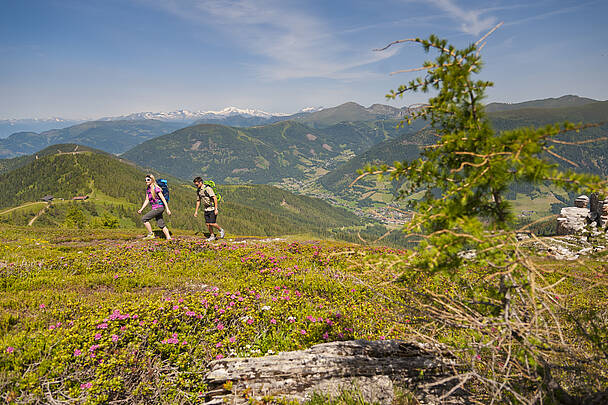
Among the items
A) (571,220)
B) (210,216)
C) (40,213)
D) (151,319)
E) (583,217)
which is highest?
(210,216)

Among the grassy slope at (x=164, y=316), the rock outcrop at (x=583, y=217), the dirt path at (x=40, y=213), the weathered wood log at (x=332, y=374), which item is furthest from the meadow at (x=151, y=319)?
the dirt path at (x=40, y=213)

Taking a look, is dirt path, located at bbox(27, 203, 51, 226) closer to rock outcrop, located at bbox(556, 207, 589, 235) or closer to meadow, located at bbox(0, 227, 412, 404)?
meadow, located at bbox(0, 227, 412, 404)

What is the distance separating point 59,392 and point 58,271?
24.9 feet

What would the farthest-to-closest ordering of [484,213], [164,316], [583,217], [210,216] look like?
[583,217]
[210,216]
[164,316]
[484,213]

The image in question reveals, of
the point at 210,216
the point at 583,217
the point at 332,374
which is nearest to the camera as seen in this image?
the point at 332,374

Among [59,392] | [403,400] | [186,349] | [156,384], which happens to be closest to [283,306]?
[186,349]

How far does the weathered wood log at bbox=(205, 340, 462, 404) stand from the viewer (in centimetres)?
521

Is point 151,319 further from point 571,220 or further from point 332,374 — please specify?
point 571,220

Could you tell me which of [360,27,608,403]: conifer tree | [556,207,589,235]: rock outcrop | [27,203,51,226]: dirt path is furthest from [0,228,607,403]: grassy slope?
[27,203,51,226]: dirt path

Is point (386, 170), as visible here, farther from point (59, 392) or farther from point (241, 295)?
point (59, 392)

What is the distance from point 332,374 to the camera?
556 centimetres

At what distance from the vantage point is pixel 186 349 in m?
6.85

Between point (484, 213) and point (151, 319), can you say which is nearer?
point (484, 213)

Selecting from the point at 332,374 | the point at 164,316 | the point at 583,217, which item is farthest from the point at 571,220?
the point at 164,316
